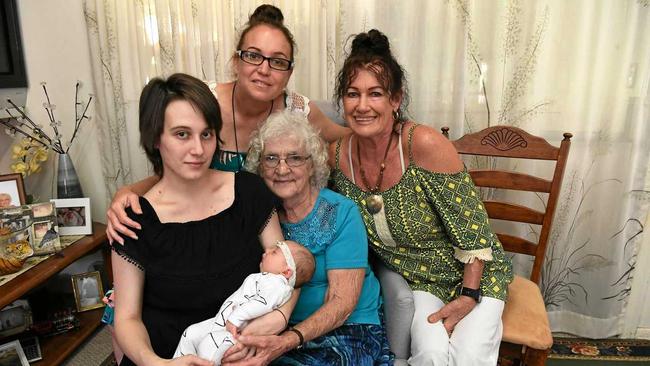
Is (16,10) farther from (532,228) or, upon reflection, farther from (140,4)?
(532,228)

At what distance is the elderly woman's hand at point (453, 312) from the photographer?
5.04 feet

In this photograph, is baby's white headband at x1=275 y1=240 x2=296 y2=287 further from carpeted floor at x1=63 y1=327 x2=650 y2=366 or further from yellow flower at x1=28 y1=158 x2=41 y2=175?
yellow flower at x1=28 y1=158 x2=41 y2=175

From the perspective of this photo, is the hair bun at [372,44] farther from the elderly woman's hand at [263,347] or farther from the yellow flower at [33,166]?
the yellow flower at [33,166]

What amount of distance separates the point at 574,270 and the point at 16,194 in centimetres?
287

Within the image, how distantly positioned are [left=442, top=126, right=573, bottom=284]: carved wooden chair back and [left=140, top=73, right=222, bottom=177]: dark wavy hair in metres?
1.18

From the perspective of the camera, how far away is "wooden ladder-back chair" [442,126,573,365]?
5.29ft

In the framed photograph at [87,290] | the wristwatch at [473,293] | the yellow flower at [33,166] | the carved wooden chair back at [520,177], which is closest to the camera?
the wristwatch at [473,293]

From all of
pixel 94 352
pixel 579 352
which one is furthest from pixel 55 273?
pixel 579 352

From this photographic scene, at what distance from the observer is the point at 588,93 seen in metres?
2.09

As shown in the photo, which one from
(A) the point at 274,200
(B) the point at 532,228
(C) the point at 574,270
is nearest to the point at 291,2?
(A) the point at 274,200

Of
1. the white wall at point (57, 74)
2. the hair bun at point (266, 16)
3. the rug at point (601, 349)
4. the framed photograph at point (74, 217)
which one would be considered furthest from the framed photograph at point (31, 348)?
the rug at point (601, 349)

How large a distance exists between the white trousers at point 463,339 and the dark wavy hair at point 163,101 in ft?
3.29

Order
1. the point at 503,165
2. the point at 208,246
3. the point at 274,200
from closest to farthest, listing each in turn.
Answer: the point at 208,246
the point at 274,200
the point at 503,165

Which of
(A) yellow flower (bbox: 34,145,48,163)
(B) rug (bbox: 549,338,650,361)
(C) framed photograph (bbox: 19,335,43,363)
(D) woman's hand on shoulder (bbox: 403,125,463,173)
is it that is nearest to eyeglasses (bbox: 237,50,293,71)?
(D) woman's hand on shoulder (bbox: 403,125,463,173)
